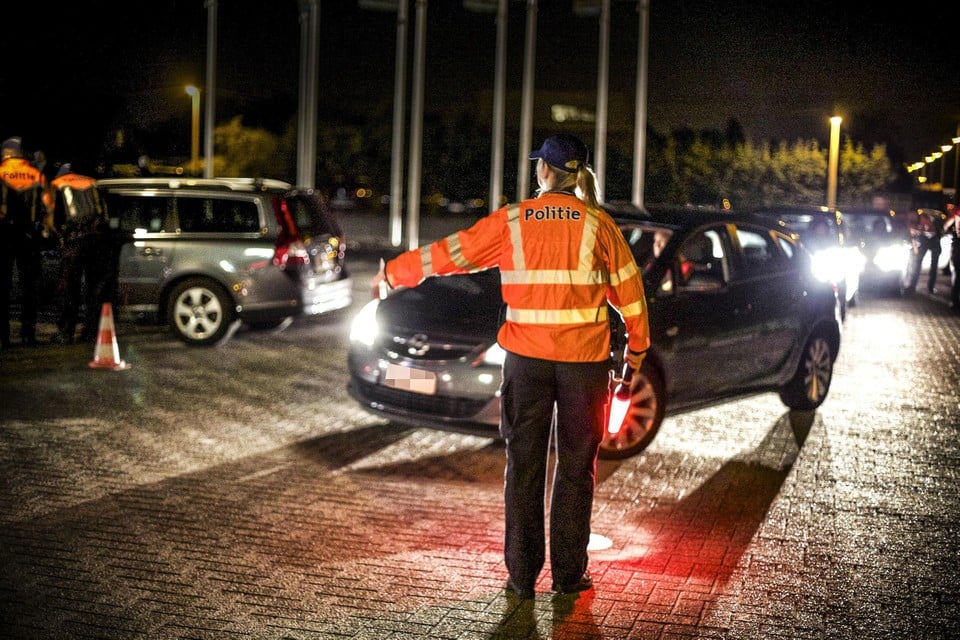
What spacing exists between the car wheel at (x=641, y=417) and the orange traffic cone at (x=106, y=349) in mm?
5335

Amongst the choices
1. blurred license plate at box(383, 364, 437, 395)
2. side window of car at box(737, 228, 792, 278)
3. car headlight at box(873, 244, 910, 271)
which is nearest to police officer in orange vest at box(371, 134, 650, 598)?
blurred license plate at box(383, 364, 437, 395)

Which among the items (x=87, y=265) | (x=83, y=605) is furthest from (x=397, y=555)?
(x=87, y=265)

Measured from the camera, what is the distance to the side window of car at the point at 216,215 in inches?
516

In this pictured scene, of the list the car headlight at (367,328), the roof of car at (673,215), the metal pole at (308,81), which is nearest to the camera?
the car headlight at (367,328)

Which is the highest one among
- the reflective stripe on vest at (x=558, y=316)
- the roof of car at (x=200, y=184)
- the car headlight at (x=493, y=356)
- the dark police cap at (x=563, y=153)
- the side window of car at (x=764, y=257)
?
the dark police cap at (x=563, y=153)

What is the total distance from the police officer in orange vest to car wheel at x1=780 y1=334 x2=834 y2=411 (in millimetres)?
4522

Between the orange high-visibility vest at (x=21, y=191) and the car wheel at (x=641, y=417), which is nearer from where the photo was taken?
the car wheel at (x=641, y=417)

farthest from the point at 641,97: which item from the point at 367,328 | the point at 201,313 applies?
the point at 367,328

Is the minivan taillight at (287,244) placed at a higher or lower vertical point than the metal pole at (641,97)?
lower

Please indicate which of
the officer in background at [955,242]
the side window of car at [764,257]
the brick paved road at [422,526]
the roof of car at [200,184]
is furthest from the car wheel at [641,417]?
the officer in background at [955,242]

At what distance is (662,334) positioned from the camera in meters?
7.74

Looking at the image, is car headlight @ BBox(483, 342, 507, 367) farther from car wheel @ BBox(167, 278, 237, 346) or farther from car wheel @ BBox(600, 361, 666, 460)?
car wheel @ BBox(167, 278, 237, 346)

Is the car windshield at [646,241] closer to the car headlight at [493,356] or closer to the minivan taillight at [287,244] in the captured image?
the car headlight at [493,356]

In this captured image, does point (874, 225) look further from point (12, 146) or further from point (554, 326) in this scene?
point (554, 326)
